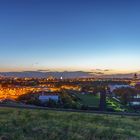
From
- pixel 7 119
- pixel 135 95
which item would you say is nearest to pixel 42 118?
pixel 7 119

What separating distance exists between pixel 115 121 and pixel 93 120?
1.04 m

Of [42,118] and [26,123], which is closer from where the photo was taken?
[26,123]

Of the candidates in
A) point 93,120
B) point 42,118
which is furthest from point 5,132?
point 93,120

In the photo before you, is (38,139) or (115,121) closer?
(38,139)

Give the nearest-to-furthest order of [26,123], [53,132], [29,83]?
[53,132] < [26,123] < [29,83]

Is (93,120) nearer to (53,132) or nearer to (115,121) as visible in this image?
(115,121)

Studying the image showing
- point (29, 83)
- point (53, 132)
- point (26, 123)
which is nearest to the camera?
point (53, 132)

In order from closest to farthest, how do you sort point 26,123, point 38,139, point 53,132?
point 38,139 < point 53,132 < point 26,123

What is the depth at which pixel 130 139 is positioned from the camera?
14.1 m

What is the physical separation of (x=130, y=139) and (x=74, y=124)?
317 cm

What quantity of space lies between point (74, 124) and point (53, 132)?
7.46 feet

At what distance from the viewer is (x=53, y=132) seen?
14.4 meters

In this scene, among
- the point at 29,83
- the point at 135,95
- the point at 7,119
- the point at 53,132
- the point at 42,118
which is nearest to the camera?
the point at 53,132

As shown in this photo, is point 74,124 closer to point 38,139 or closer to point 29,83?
point 38,139
